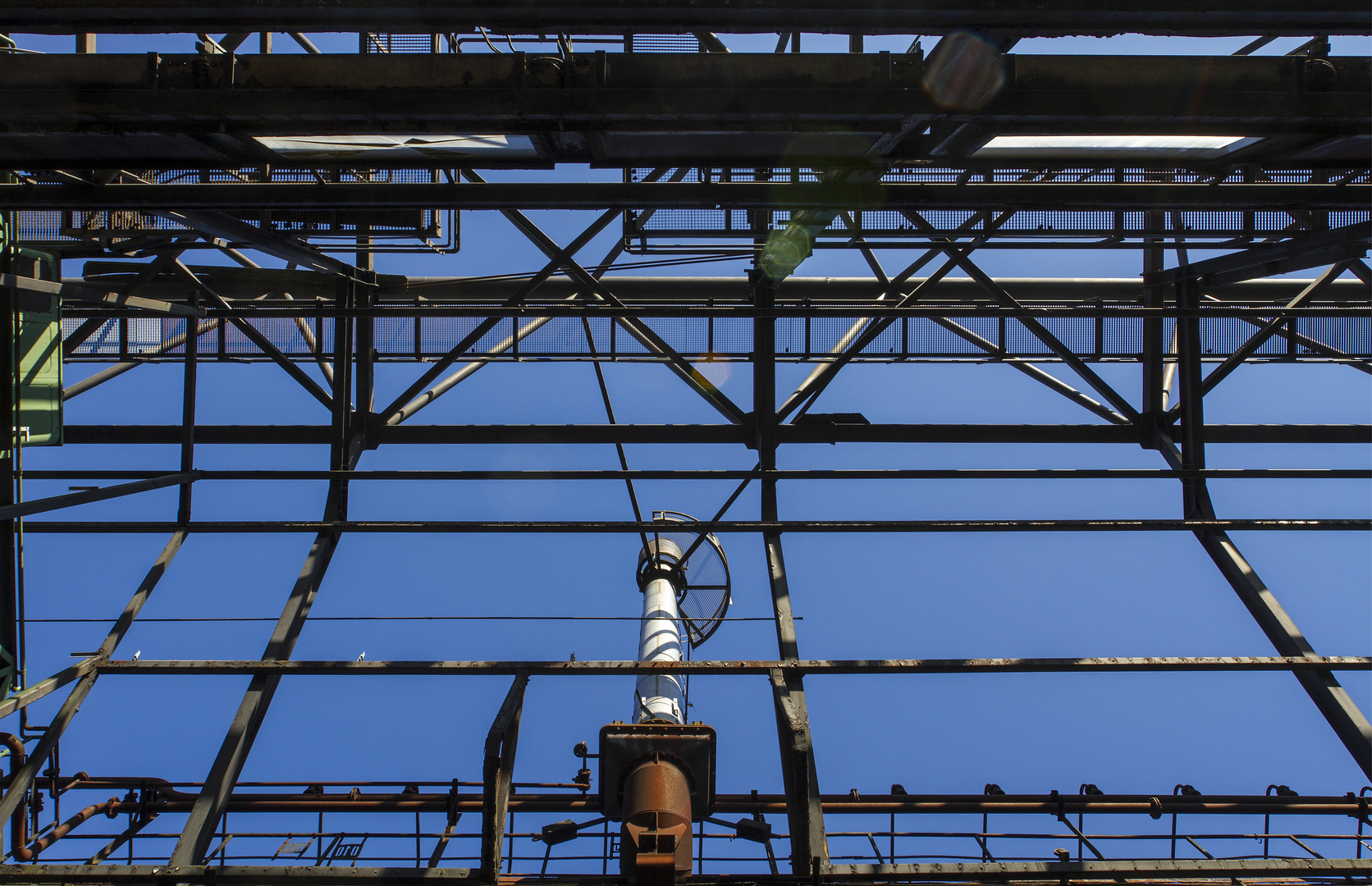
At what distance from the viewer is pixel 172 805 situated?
736 cm

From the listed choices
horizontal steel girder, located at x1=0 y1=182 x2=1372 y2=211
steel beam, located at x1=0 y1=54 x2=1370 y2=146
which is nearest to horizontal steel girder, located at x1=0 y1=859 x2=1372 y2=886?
horizontal steel girder, located at x1=0 y1=182 x2=1372 y2=211

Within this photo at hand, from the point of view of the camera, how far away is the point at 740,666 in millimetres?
5746

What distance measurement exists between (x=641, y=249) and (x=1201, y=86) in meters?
5.13

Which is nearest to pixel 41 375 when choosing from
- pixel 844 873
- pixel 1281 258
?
pixel 844 873

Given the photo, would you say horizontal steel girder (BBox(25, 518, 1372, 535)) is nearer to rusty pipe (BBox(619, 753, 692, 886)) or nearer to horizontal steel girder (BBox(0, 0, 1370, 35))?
rusty pipe (BBox(619, 753, 692, 886))

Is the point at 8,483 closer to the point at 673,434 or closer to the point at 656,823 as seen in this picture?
the point at 656,823

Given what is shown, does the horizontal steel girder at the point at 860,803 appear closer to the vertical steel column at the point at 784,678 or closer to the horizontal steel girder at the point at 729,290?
the vertical steel column at the point at 784,678

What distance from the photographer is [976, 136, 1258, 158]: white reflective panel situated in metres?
5.20

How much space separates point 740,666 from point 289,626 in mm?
3867

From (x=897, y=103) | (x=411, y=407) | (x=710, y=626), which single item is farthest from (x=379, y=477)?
(x=897, y=103)

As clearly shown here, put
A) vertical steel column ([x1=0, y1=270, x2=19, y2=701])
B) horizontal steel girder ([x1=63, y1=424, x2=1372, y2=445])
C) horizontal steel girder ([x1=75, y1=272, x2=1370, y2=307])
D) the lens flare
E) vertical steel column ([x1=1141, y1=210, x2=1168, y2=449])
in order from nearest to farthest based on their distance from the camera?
1. the lens flare
2. vertical steel column ([x1=0, y1=270, x2=19, y2=701])
3. vertical steel column ([x1=1141, y1=210, x2=1168, y2=449])
4. horizontal steel girder ([x1=63, y1=424, x2=1372, y2=445])
5. horizontal steel girder ([x1=75, y1=272, x2=1370, y2=307])

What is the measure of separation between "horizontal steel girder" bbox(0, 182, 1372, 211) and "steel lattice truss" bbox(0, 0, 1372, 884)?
0.08ft

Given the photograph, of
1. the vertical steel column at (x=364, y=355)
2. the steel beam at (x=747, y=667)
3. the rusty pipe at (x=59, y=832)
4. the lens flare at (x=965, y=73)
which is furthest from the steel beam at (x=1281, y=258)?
the rusty pipe at (x=59, y=832)

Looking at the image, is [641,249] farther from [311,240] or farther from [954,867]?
[954,867]
